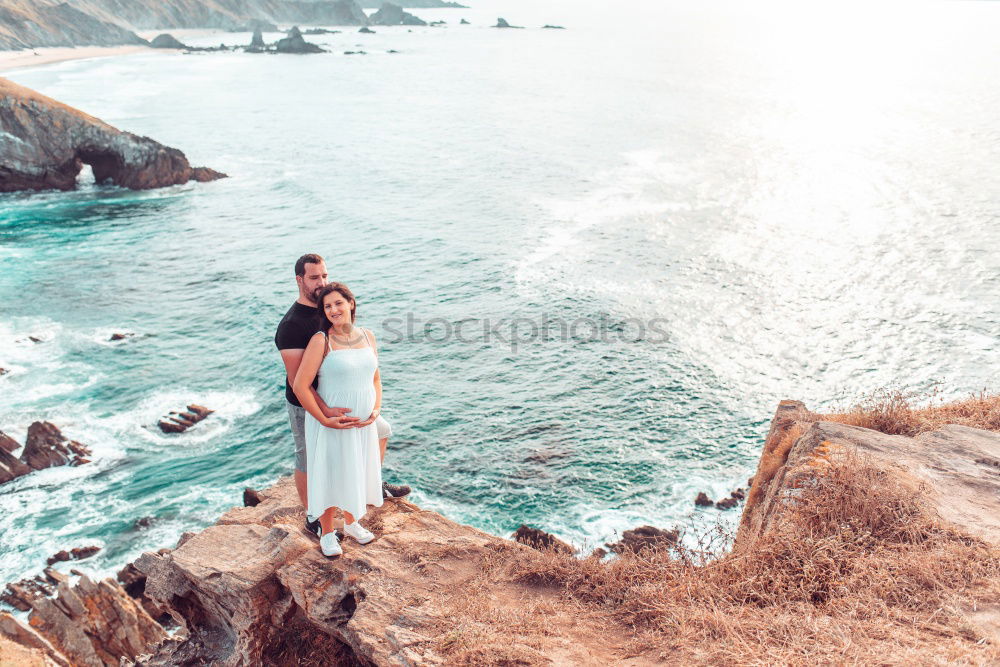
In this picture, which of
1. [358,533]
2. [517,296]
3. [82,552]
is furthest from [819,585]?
[517,296]

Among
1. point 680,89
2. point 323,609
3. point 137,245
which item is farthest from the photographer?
point 680,89

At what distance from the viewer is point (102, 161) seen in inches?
2078

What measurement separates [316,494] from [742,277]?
108ft

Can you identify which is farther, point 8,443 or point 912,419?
point 8,443

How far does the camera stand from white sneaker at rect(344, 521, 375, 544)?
8.77 m

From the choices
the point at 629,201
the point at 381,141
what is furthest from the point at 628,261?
the point at 381,141

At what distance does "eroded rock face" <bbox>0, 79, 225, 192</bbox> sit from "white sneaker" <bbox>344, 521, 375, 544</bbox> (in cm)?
5176

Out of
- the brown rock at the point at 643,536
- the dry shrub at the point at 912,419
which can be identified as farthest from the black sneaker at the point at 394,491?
the brown rock at the point at 643,536

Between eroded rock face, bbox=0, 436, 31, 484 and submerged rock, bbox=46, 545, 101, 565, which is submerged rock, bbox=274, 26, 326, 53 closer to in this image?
eroded rock face, bbox=0, 436, 31, 484

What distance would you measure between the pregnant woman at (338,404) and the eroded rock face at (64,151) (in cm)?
5172

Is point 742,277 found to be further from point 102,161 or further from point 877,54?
point 877,54

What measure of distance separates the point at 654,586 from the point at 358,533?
366 cm

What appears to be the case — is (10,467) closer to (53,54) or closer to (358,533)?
(358,533)

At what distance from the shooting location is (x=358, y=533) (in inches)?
345
